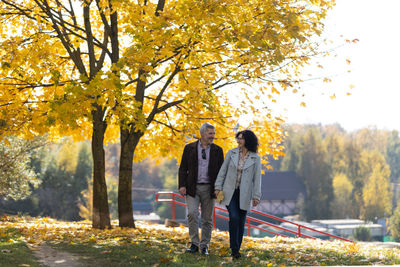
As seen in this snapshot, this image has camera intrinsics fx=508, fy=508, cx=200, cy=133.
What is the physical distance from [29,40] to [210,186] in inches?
334

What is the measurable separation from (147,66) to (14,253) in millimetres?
4438

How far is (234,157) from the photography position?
25.4 ft

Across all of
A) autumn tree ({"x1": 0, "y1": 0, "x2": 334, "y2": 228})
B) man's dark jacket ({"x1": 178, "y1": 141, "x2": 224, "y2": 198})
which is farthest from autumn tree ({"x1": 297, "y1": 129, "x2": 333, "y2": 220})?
man's dark jacket ({"x1": 178, "y1": 141, "x2": 224, "y2": 198})

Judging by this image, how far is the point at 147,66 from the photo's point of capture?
10.5 m

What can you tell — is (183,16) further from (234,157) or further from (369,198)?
(369,198)

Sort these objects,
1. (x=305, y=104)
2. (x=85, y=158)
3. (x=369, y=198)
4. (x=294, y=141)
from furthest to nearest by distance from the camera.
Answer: (x=294, y=141) < (x=369, y=198) < (x=85, y=158) < (x=305, y=104)

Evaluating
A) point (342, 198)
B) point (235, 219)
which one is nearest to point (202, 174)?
point (235, 219)

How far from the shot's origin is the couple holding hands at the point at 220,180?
769cm

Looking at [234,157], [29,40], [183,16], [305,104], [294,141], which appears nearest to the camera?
[234,157]

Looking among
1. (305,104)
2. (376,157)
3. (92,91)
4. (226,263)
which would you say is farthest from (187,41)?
(376,157)

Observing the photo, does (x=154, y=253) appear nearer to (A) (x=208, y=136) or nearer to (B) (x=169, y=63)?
(A) (x=208, y=136)

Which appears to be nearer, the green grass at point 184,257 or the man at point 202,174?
the green grass at point 184,257

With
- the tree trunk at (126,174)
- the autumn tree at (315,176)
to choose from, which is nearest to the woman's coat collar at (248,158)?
the tree trunk at (126,174)

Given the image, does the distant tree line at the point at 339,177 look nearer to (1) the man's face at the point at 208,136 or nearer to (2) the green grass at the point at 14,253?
(2) the green grass at the point at 14,253
